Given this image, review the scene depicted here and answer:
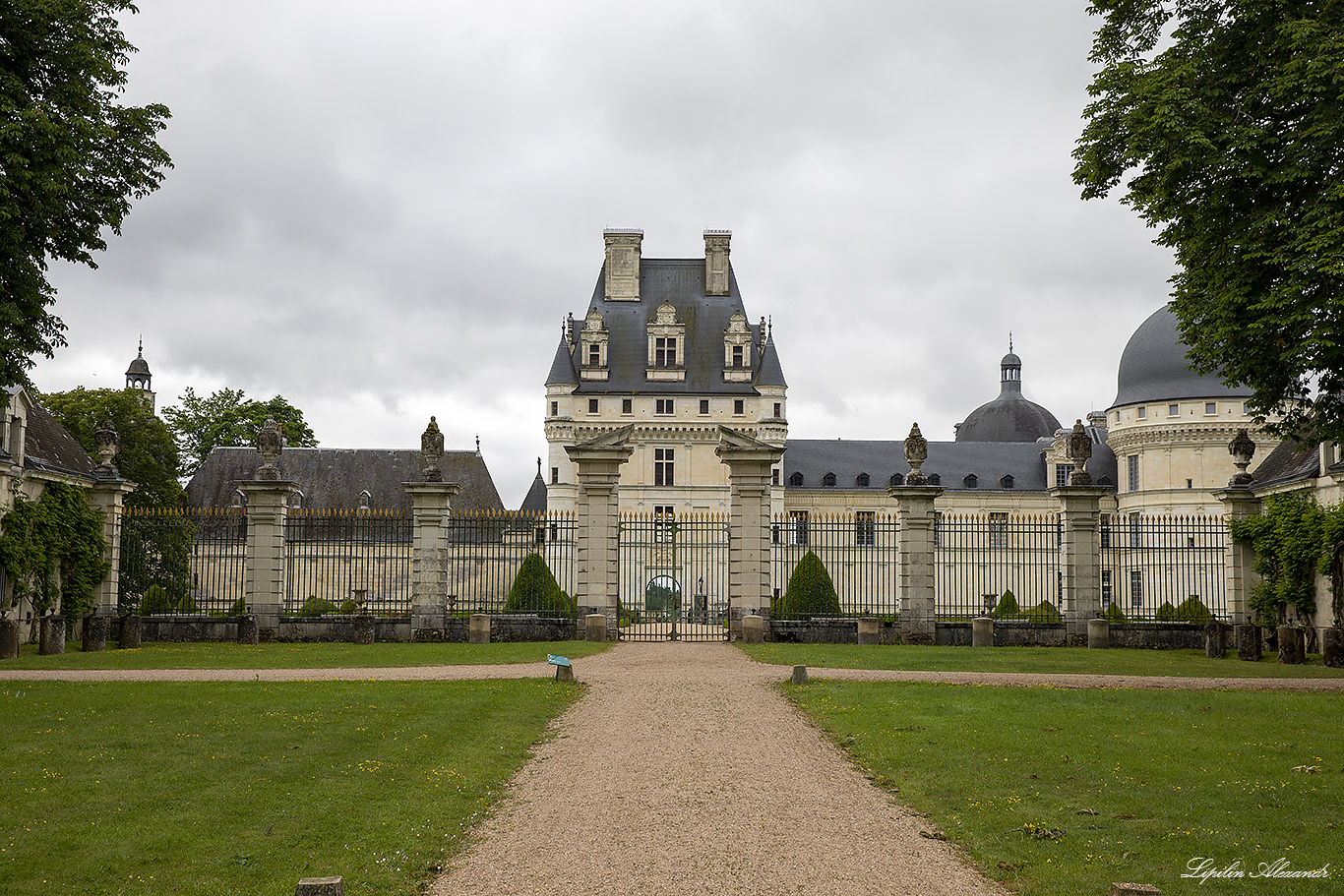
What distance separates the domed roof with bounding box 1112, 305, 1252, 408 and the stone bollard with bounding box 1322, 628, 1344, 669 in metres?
37.4

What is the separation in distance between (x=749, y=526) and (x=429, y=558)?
679 cm

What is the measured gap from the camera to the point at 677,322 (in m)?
59.1

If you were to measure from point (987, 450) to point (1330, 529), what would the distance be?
140 ft

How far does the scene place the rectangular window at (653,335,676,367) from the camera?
58.5m

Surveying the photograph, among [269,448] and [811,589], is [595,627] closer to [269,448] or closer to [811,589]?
[811,589]

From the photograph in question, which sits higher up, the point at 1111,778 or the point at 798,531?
the point at 798,531

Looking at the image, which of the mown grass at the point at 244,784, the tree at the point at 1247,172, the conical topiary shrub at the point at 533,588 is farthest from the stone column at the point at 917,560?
the mown grass at the point at 244,784

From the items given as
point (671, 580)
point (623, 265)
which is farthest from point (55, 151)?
point (623, 265)

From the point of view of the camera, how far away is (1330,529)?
70.8ft

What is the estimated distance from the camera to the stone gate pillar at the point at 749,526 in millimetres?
22656

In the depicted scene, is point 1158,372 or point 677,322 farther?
point 677,322

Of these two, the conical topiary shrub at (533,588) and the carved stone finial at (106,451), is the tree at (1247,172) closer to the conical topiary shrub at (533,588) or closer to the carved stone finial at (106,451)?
the conical topiary shrub at (533,588)

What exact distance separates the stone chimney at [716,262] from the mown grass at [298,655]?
40648 mm

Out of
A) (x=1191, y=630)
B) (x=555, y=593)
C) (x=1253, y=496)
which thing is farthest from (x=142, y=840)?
(x=1253, y=496)
